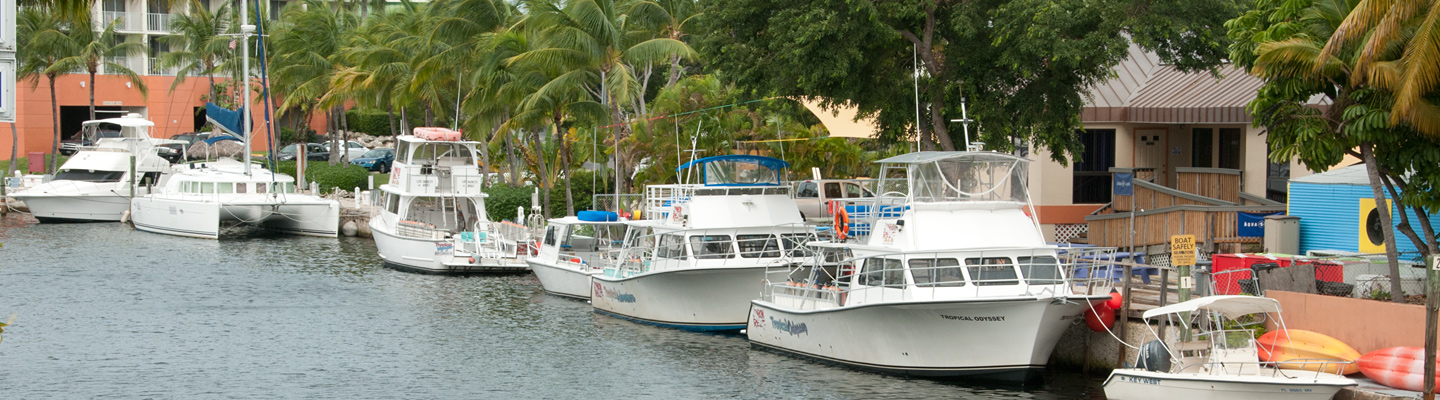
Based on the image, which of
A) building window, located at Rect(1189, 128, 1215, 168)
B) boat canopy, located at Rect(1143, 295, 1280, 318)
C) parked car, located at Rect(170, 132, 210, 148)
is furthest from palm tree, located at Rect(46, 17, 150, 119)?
boat canopy, located at Rect(1143, 295, 1280, 318)

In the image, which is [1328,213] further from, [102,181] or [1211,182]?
[102,181]

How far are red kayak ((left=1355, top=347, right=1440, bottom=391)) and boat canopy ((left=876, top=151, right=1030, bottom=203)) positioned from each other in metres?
5.95

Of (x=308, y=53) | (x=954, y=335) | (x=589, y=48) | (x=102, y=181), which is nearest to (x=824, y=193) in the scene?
(x=589, y=48)

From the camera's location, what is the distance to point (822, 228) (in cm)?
2427

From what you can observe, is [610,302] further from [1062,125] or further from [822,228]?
[1062,125]

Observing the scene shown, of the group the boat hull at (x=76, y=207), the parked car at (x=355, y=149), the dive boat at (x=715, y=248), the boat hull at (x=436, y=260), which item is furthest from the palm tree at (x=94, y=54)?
the dive boat at (x=715, y=248)

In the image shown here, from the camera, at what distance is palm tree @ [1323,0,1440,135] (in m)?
14.3

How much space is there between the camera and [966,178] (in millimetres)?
19938

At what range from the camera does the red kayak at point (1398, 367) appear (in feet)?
48.0

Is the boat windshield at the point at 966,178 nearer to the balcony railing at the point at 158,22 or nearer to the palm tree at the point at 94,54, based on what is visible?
the palm tree at the point at 94,54

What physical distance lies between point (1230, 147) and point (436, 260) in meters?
20.1

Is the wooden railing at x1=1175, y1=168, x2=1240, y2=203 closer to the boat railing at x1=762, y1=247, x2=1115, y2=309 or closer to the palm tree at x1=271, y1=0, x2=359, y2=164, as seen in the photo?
the boat railing at x1=762, y1=247, x2=1115, y2=309

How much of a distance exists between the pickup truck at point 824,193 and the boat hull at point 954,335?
39.5 feet

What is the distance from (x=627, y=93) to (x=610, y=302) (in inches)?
393
